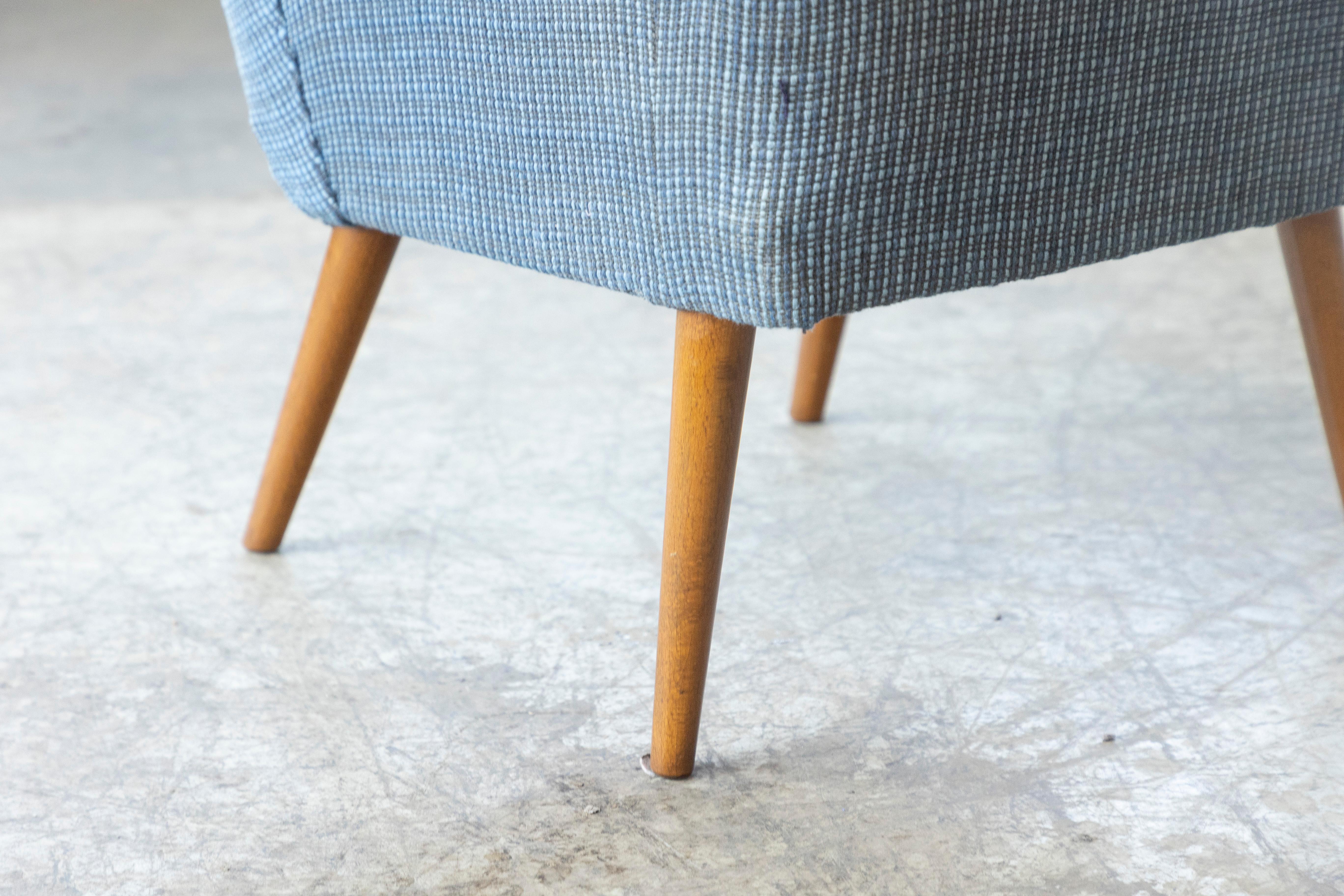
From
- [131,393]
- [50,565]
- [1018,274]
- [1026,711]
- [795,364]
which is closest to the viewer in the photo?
[1018,274]

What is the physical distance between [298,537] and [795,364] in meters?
0.61

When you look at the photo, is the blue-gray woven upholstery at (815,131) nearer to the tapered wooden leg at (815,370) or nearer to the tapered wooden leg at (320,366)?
the tapered wooden leg at (320,366)

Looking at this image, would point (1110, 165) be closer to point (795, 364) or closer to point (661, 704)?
point (661, 704)

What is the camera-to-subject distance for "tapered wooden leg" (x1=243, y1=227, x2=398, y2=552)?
3.18 ft

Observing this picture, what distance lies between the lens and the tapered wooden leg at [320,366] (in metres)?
0.97

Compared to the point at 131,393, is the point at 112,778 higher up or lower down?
higher up

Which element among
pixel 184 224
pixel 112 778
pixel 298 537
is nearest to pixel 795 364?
pixel 298 537

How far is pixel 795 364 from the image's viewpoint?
1485 millimetres

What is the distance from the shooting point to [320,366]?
100 cm

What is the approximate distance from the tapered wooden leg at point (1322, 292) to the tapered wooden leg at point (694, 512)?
17.2 inches

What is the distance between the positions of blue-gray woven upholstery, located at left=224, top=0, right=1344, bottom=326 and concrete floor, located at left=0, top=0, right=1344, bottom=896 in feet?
0.95

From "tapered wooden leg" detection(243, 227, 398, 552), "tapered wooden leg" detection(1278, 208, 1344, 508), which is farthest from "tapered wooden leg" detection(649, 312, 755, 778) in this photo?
"tapered wooden leg" detection(1278, 208, 1344, 508)

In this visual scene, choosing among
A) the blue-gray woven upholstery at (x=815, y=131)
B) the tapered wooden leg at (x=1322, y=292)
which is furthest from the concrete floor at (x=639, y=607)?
the blue-gray woven upholstery at (x=815, y=131)

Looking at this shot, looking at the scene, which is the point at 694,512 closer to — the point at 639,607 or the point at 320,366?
the point at 639,607
